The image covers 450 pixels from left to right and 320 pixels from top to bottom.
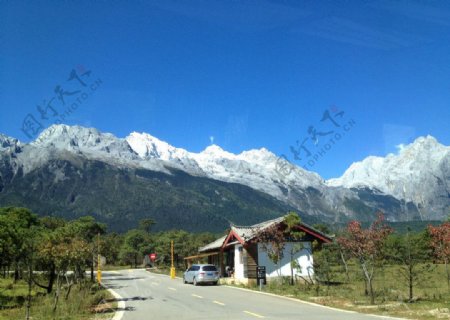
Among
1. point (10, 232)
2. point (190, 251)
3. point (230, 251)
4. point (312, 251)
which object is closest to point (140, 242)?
point (190, 251)

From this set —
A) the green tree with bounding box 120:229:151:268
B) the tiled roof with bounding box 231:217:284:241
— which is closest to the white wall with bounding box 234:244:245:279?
the tiled roof with bounding box 231:217:284:241

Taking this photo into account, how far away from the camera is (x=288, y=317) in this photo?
15555 mm

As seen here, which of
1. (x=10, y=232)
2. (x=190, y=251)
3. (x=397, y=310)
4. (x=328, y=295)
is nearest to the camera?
(x=397, y=310)

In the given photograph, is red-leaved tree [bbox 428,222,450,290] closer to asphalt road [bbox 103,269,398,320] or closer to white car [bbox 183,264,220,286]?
asphalt road [bbox 103,269,398,320]

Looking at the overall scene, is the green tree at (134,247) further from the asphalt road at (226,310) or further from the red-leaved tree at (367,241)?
the red-leaved tree at (367,241)

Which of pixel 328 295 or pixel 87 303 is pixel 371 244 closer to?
pixel 328 295

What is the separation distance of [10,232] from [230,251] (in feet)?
79.7

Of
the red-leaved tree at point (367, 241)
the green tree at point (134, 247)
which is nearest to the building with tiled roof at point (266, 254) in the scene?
the red-leaved tree at point (367, 241)

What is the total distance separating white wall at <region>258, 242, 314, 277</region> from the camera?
35469 mm

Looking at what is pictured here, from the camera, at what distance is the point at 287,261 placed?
36031 mm

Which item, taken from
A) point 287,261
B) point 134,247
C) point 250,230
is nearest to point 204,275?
point 250,230

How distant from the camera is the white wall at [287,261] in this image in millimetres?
35469

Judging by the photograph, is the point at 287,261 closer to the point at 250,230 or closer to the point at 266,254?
the point at 266,254

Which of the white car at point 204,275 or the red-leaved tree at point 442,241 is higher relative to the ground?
the red-leaved tree at point 442,241
